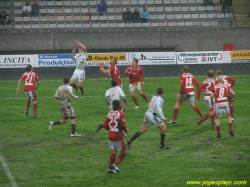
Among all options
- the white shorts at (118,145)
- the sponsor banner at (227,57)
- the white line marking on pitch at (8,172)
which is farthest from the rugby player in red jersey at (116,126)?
the sponsor banner at (227,57)

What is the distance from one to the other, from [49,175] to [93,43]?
29729 mm

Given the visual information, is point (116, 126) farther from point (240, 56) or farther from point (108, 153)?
point (240, 56)

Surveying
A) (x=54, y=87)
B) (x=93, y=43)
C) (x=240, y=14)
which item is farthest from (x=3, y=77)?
(x=240, y=14)

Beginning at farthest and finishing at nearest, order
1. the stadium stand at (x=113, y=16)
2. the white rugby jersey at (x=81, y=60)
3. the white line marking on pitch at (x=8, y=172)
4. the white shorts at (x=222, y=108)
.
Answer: the stadium stand at (x=113, y=16), the white rugby jersey at (x=81, y=60), the white shorts at (x=222, y=108), the white line marking on pitch at (x=8, y=172)

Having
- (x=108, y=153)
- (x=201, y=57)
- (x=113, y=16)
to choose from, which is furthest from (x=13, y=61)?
(x=108, y=153)

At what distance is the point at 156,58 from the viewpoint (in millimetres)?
36125

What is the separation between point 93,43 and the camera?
1583 inches

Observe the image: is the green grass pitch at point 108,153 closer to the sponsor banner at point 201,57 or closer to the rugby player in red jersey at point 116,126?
the rugby player in red jersey at point 116,126

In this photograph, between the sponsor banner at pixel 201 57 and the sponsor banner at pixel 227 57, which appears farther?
the sponsor banner at pixel 227 57

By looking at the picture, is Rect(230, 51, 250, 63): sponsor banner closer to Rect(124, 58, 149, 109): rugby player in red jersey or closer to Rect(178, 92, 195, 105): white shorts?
Rect(124, 58, 149, 109): rugby player in red jersey

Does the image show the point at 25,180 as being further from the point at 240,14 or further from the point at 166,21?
the point at 240,14

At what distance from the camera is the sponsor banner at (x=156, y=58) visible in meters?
35.9

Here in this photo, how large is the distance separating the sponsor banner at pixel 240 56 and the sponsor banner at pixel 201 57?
1.02 meters

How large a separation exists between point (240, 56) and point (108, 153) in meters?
26.0
